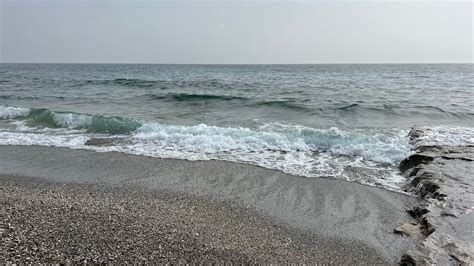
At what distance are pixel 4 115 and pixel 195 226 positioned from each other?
44.4 ft

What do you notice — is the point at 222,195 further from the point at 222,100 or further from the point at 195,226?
the point at 222,100

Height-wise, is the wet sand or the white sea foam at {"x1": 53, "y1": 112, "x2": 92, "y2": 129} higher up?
the white sea foam at {"x1": 53, "y1": 112, "x2": 92, "y2": 129}

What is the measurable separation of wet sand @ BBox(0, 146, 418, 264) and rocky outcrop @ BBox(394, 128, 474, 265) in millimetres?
285

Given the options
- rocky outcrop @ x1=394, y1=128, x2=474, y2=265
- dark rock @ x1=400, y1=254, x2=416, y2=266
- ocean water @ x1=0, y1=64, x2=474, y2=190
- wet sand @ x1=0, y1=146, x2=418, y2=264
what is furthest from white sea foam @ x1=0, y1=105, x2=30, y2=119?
dark rock @ x1=400, y1=254, x2=416, y2=266

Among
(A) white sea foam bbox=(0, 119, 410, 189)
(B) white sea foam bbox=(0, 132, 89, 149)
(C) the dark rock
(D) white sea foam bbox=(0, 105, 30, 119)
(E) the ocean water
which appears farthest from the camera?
(D) white sea foam bbox=(0, 105, 30, 119)

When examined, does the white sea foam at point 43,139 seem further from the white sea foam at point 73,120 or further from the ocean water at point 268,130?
the white sea foam at point 73,120

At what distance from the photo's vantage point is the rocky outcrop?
150 inches

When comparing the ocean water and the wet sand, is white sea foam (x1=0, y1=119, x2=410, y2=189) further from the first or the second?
the wet sand

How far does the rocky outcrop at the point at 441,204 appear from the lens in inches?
150

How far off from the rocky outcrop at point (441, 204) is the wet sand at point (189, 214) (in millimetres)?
285

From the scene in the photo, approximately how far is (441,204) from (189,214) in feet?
13.2

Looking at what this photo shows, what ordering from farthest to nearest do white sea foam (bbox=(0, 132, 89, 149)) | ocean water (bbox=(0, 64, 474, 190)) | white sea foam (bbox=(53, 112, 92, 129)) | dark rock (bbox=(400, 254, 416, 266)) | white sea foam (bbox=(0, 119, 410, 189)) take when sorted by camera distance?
white sea foam (bbox=(53, 112, 92, 129))
white sea foam (bbox=(0, 132, 89, 149))
ocean water (bbox=(0, 64, 474, 190))
white sea foam (bbox=(0, 119, 410, 189))
dark rock (bbox=(400, 254, 416, 266))

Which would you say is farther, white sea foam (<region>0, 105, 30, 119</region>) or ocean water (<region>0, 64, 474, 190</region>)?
white sea foam (<region>0, 105, 30, 119</region>)

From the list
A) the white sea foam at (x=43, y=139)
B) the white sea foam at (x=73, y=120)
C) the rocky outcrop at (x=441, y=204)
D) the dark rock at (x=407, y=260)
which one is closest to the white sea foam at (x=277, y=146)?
the white sea foam at (x=43, y=139)
